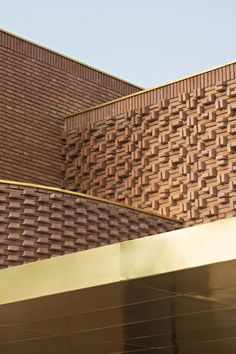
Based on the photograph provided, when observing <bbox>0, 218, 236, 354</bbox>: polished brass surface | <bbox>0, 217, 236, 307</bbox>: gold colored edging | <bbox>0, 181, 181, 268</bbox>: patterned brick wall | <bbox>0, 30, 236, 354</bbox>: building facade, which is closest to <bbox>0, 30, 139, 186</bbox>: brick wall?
<bbox>0, 30, 236, 354</bbox>: building facade

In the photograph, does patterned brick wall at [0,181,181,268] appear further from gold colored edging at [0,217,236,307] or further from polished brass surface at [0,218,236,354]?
gold colored edging at [0,217,236,307]

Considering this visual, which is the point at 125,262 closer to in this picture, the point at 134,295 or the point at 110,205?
the point at 134,295

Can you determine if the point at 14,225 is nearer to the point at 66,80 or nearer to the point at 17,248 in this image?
the point at 17,248

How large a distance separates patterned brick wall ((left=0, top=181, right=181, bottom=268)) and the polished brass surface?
4018mm

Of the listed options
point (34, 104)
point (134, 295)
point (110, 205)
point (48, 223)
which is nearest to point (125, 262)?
point (134, 295)

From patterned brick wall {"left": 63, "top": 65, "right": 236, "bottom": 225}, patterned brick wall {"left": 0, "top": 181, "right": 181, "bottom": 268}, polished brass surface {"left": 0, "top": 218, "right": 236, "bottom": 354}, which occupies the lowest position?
polished brass surface {"left": 0, "top": 218, "right": 236, "bottom": 354}

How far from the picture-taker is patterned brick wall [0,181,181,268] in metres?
14.0

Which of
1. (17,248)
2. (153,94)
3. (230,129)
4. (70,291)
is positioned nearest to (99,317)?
(70,291)

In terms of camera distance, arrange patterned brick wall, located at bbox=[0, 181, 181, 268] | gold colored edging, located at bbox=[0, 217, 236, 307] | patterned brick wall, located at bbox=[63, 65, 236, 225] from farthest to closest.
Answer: patterned brick wall, located at bbox=[63, 65, 236, 225] → patterned brick wall, located at bbox=[0, 181, 181, 268] → gold colored edging, located at bbox=[0, 217, 236, 307]

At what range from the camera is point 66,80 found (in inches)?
793

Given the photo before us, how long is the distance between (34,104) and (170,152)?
3.37m

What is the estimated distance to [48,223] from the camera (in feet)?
47.1

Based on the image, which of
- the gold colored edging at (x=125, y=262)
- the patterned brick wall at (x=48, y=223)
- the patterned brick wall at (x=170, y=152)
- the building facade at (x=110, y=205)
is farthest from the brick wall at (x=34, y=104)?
the gold colored edging at (x=125, y=262)

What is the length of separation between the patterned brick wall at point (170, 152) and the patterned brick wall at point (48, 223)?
2.13m
